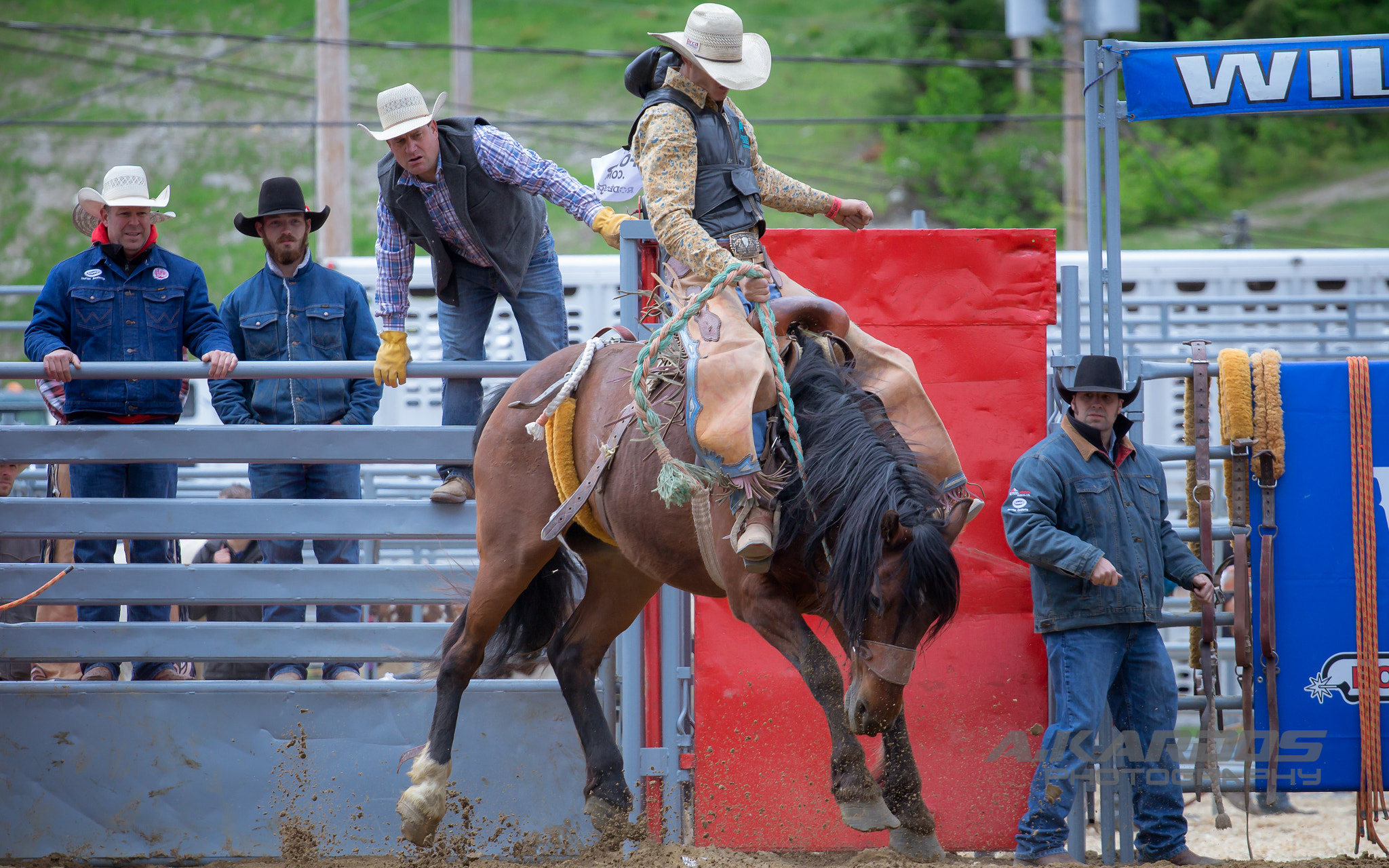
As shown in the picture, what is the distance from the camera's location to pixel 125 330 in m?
5.29

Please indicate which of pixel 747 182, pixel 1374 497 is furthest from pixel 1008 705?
pixel 747 182

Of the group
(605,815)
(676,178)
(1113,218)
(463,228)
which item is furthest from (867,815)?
(463,228)

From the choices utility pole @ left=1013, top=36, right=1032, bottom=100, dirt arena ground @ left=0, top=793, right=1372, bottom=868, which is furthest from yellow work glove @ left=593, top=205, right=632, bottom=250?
utility pole @ left=1013, top=36, right=1032, bottom=100

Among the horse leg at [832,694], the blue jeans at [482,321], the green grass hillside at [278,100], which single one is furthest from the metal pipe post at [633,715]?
the green grass hillside at [278,100]

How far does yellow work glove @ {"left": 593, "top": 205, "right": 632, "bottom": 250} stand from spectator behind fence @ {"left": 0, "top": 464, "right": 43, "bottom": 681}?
261 cm

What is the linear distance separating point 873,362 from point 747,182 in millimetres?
778

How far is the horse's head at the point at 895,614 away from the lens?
3.28 m

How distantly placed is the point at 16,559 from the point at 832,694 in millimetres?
4314

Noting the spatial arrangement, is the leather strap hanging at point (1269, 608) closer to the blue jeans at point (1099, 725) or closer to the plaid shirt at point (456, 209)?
the blue jeans at point (1099, 725)

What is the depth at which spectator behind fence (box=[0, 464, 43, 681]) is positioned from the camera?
5.08 m

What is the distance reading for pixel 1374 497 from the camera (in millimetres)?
4652

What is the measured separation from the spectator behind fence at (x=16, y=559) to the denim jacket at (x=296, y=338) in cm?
100

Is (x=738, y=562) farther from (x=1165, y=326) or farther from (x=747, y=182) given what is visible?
(x=1165, y=326)

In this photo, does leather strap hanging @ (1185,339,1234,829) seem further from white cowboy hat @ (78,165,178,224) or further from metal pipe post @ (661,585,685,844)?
white cowboy hat @ (78,165,178,224)
